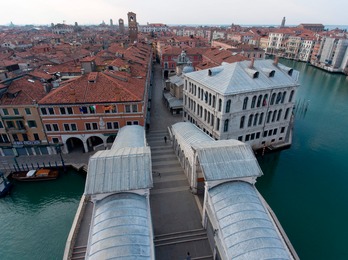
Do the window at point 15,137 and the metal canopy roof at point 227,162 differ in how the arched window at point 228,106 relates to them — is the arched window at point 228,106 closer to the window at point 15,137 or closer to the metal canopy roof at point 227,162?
the metal canopy roof at point 227,162

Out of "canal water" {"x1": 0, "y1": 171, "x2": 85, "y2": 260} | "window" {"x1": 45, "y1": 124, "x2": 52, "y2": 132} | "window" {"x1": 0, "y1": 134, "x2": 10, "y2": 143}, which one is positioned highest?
"window" {"x1": 45, "y1": 124, "x2": 52, "y2": 132}

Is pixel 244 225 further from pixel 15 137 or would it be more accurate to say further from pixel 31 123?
pixel 15 137

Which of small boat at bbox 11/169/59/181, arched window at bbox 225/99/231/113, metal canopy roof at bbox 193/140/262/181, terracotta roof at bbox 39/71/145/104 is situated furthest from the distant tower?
metal canopy roof at bbox 193/140/262/181

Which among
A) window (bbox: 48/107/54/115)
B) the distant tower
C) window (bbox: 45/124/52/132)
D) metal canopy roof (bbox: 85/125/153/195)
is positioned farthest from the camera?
the distant tower

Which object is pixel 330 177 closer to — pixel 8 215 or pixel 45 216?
pixel 45 216

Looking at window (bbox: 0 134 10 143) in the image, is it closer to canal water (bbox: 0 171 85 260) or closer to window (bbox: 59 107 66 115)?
canal water (bbox: 0 171 85 260)

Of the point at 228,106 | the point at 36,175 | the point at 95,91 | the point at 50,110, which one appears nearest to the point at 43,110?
the point at 50,110
